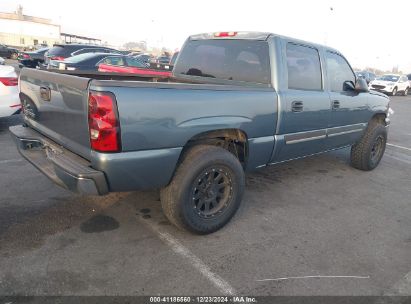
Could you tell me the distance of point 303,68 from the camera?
410 cm

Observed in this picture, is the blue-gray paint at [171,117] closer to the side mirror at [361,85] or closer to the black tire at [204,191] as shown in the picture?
the black tire at [204,191]

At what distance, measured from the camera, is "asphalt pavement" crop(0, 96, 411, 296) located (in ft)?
8.43

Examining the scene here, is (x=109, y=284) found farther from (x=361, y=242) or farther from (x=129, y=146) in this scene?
(x=361, y=242)

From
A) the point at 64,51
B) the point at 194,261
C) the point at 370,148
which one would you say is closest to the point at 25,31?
the point at 64,51

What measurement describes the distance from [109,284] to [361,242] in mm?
2391

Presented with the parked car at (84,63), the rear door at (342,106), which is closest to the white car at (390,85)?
the parked car at (84,63)

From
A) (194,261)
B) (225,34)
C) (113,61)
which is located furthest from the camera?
(113,61)

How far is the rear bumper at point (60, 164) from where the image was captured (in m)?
2.53

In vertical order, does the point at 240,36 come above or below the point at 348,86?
above

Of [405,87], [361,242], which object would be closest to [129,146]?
[361,242]

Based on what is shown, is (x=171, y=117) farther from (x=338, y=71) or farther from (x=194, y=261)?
(x=338, y=71)

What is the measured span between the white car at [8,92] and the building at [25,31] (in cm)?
7251

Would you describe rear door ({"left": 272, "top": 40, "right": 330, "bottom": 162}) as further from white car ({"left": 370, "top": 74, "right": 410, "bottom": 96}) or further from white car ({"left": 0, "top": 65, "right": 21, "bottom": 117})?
white car ({"left": 370, "top": 74, "right": 410, "bottom": 96})

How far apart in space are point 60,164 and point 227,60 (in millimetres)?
2288
